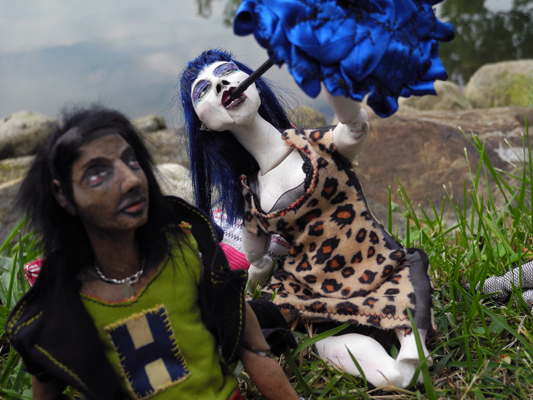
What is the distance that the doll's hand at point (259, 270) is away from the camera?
1537mm

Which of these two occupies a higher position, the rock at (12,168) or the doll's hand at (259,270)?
the doll's hand at (259,270)

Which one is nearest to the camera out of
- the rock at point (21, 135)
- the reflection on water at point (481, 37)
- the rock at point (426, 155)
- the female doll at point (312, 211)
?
the female doll at point (312, 211)

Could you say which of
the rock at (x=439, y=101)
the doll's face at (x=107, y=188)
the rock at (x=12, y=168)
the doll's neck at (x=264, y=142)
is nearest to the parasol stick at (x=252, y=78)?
the doll's neck at (x=264, y=142)

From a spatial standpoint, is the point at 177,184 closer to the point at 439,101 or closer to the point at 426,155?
the point at 426,155

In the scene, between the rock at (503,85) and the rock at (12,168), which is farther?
the rock at (503,85)

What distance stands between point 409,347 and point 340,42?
2.30 feet

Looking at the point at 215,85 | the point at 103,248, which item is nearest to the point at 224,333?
the point at 103,248

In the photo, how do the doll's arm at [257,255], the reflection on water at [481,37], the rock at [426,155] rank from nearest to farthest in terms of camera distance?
the doll's arm at [257,255] < the rock at [426,155] < the reflection on water at [481,37]

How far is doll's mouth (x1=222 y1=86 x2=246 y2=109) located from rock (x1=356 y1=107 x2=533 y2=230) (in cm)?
133

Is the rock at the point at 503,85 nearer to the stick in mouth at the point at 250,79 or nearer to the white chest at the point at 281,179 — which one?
the white chest at the point at 281,179

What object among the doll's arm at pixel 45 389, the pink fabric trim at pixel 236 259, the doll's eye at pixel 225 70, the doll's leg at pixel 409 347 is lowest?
the pink fabric trim at pixel 236 259

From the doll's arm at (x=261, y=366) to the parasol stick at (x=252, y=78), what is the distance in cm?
49

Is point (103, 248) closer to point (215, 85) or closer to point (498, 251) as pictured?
point (215, 85)

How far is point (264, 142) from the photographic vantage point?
4.47 ft
